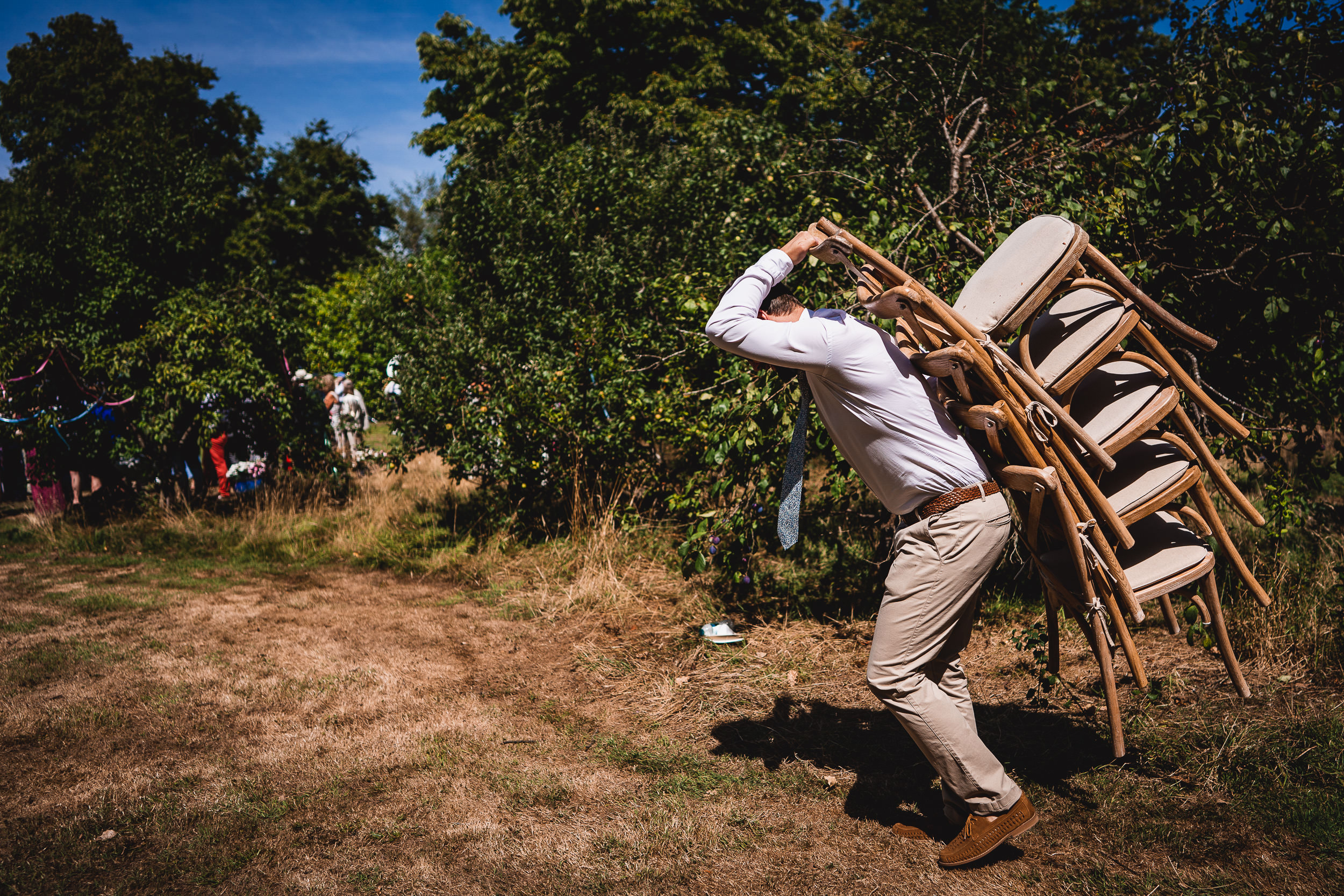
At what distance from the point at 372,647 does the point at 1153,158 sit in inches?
215

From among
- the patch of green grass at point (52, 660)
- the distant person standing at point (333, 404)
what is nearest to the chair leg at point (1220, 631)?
the patch of green grass at point (52, 660)

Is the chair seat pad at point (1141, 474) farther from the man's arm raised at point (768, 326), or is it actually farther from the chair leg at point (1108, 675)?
the man's arm raised at point (768, 326)

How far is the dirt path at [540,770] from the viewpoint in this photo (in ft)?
9.95

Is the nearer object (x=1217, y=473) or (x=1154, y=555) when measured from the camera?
(x=1217, y=473)

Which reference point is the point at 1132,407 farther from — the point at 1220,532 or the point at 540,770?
the point at 540,770

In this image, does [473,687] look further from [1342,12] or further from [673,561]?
[1342,12]

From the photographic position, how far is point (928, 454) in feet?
9.90

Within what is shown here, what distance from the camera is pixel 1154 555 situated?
10.2 feet

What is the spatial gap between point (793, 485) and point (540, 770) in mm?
1829

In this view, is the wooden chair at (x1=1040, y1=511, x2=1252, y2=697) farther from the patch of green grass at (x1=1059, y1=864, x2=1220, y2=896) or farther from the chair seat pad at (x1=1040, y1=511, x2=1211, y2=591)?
the patch of green grass at (x1=1059, y1=864, x2=1220, y2=896)

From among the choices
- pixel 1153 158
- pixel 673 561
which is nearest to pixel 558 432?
pixel 673 561

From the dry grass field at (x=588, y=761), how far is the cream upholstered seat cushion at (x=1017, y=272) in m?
1.93

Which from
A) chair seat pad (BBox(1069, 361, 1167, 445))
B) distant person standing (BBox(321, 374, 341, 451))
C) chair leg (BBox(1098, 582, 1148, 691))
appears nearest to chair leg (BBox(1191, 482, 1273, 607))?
chair seat pad (BBox(1069, 361, 1167, 445))

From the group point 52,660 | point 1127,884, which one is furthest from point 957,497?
point 52,660
